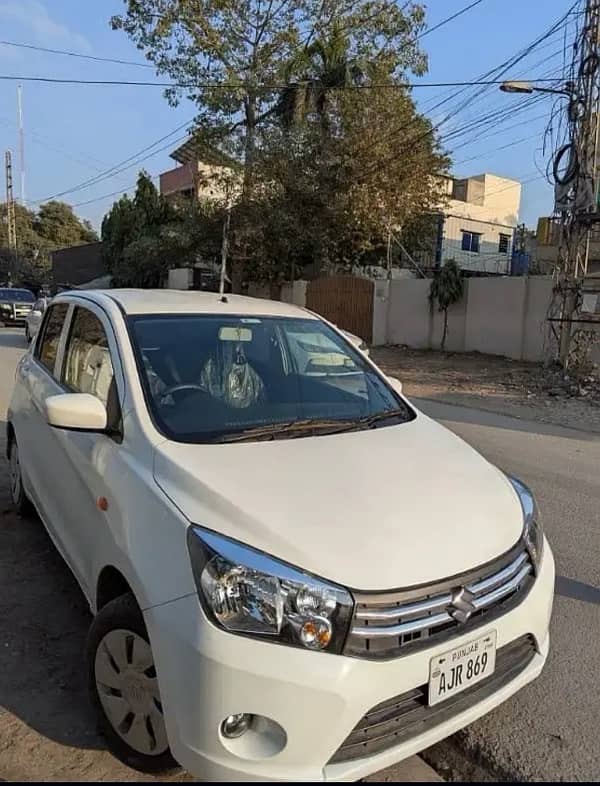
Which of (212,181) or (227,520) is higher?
(212,181)

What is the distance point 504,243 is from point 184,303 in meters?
34.8

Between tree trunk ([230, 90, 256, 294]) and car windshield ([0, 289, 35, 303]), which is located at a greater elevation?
tree trunk ([230, 90, 256, 294])

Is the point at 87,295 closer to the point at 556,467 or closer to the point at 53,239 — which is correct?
the point at 556,467

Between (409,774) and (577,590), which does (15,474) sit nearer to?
(409,774)

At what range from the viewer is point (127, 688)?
2262mm

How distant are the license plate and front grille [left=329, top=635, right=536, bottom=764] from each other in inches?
1.3

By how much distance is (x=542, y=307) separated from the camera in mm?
15281

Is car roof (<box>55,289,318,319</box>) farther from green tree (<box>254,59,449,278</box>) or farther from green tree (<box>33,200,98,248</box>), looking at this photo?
green tree (<box>33,200,98,248</box>)

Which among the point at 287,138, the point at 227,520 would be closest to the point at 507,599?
the point at 227,520

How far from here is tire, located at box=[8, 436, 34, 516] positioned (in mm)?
4586

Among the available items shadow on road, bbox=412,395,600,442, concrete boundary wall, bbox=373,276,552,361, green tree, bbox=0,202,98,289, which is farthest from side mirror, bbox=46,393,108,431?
green tree, bbox=0,202,98,289

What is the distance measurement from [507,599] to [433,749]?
2.23ft

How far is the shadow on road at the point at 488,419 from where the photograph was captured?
28.3 feet

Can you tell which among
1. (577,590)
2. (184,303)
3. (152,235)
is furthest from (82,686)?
(152,235)
